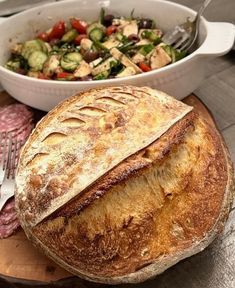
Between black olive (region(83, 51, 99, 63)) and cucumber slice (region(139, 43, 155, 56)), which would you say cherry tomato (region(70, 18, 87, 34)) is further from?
cucumber slice (region(139, 43, 155, 56))

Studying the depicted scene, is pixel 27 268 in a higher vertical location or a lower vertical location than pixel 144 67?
lower

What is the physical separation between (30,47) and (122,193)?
90 cm

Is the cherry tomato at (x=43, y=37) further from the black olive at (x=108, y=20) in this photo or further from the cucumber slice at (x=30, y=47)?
the black olive at (x=108, y=20)

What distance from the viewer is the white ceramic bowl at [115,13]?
5.15ft

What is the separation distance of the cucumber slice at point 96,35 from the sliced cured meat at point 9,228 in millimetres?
831

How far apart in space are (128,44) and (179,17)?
0.26 meters

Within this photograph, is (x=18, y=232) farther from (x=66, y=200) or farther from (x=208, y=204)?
(x=208, y=204)

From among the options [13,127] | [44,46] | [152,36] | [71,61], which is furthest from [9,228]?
[152,36]

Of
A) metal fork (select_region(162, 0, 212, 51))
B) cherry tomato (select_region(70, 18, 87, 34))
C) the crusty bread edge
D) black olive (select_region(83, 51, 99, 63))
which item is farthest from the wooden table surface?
cherry tomato (select_region(70, 18, 87, 34))

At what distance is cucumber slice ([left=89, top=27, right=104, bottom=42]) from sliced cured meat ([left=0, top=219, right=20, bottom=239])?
831 mm

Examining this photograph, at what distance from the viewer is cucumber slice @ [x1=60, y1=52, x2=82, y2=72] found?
1.74 metres

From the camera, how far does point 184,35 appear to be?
6.00 feet

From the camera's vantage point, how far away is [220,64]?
2.10 m

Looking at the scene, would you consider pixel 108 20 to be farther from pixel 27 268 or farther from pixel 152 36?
pixel 27 268
